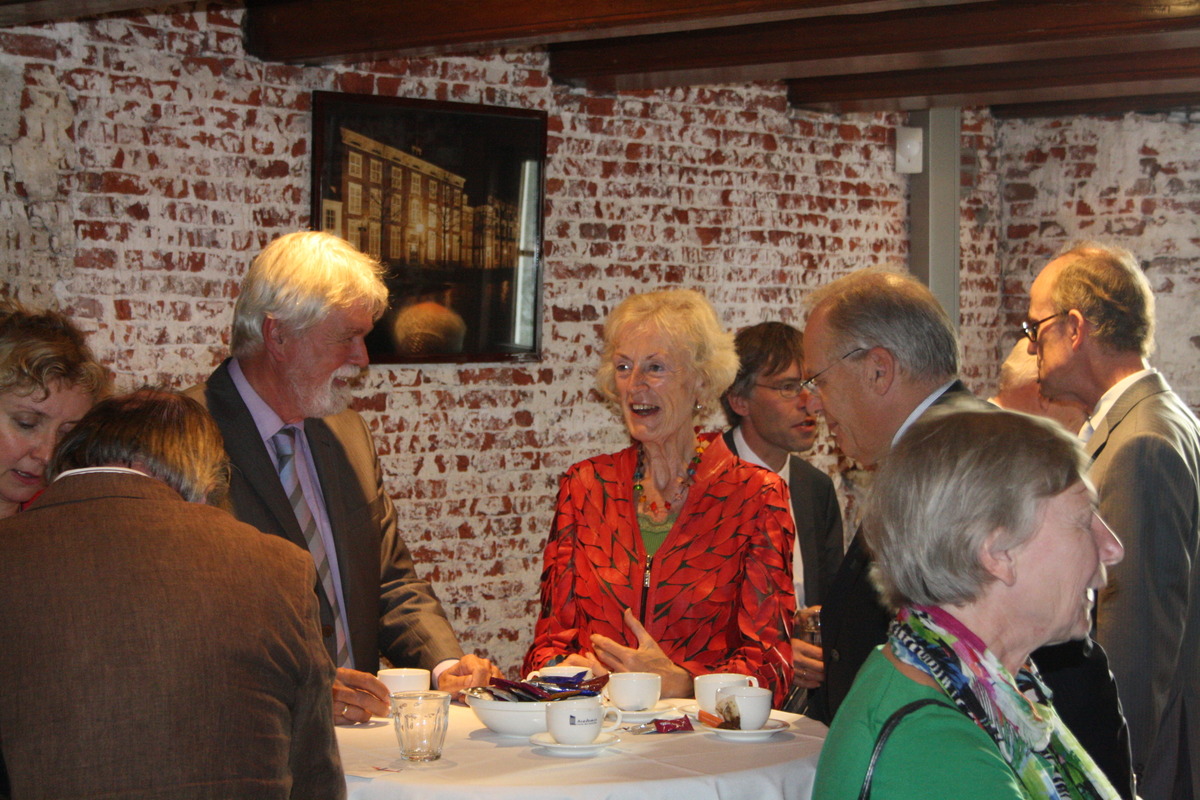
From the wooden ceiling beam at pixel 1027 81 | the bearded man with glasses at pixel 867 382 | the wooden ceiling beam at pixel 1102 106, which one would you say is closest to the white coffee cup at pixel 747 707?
the bearded man with glasses at pixel 867 382

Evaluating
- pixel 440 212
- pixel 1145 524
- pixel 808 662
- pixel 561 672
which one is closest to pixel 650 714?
pixel 561 672

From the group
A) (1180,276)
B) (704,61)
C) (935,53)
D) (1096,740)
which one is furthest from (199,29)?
(1180,276)

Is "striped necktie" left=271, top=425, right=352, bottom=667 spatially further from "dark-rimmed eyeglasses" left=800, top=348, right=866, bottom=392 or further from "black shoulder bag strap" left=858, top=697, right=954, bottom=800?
"black shoulder bag strap" left=858, top=697, right=954, bottom=800

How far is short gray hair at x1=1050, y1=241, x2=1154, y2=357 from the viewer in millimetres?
3256

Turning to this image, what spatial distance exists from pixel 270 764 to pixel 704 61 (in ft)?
12.3

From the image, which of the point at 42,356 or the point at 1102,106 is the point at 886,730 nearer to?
the point at 42,356

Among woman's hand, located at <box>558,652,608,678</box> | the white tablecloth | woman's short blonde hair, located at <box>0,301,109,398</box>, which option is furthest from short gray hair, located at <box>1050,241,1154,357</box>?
woman's short blonde hair, located at <box>0,301,109,398</box>

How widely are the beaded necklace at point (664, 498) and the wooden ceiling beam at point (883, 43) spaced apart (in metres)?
2.10

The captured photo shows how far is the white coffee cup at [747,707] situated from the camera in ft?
7.86

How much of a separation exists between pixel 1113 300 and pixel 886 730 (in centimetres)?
212

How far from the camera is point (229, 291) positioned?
4402mm

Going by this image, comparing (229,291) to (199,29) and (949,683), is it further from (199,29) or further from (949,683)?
(949,683)

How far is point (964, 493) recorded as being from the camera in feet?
5.35

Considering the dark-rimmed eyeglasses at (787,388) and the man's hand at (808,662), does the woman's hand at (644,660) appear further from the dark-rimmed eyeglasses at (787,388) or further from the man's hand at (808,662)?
the dark-rimmed eyeglasses at (787,388)
